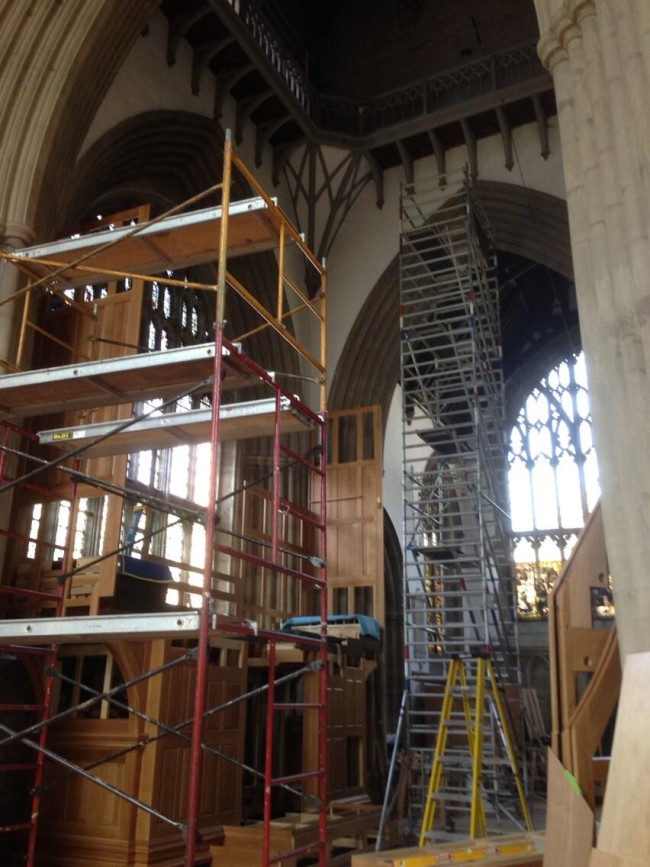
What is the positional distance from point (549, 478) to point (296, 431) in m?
15.8

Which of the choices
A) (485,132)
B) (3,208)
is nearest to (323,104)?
(485,132)

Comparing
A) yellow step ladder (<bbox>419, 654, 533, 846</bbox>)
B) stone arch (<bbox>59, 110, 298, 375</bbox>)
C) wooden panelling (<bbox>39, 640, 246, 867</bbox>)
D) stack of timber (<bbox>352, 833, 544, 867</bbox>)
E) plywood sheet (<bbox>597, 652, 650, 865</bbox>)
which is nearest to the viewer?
plywood sheet (<bbox>597, 652, 650, 865</bbox>)

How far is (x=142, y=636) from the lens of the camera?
4086 millimetres

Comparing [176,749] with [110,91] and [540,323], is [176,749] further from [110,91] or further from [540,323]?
[540,323]

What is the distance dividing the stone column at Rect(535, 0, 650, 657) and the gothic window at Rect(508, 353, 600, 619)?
53.7ft

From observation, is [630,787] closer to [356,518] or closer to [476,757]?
[476,757]

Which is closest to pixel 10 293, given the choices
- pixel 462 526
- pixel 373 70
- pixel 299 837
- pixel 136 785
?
pixel 136 785

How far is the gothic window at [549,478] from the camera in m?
20.6

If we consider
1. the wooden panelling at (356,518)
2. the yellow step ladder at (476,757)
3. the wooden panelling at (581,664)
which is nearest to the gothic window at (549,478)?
the wooden panelling at (356,518)

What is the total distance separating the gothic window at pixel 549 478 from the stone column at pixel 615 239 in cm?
1637

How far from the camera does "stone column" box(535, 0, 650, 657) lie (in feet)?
13.4

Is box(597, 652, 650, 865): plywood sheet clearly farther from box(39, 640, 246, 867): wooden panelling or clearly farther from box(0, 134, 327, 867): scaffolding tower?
box(39, 640, 246, 867): wooden panelling

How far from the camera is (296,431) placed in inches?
258

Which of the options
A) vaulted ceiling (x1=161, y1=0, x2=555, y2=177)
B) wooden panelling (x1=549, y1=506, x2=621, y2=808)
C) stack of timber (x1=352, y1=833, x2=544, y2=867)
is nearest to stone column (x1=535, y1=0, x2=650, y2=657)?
wooden panelling (x1=549, y1=506, x2=621, y2=808)
